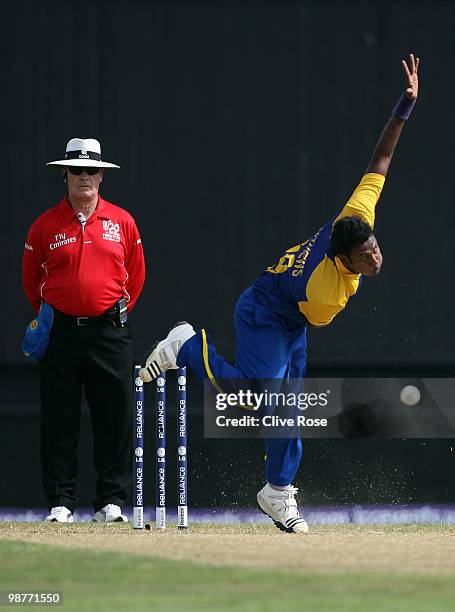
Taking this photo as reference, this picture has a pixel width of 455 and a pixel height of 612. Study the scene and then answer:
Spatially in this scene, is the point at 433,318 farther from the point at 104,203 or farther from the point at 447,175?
the point at 104,203

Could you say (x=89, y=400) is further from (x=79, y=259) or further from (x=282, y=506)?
(x=282, y=506)

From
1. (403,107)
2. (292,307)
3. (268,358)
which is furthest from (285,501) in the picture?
(403,107)

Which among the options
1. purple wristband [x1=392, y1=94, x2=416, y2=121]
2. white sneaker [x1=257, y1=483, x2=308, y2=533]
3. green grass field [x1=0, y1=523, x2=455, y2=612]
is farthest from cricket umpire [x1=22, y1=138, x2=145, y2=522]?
purple wristband [x1=392, y1=94, x2=416, y2=121]

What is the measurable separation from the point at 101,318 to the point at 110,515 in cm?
85

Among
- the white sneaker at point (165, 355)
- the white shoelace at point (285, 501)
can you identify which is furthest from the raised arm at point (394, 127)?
the white shoelace at point (285, 501)

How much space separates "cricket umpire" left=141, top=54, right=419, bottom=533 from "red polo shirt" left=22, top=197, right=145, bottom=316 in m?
0.36

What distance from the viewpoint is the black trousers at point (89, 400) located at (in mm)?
7023

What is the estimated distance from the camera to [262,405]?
6.61 metres

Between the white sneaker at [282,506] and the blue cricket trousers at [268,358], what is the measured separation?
4 centimetres

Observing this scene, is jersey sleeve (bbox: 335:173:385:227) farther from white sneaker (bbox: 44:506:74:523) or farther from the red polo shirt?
white sneaker (bbox: 44:506:74:523)

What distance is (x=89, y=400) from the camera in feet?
23.5

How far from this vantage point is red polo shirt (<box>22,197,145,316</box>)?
22.8 ft

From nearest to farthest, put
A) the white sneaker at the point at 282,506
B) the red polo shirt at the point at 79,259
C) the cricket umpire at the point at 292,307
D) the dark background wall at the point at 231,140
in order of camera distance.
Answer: the cricket umpire at the point at 292,307 < the white sneaker at the point at 282,506 < the red polo shirt at the point at 79,259 < the dark background wall at the point at 231,140

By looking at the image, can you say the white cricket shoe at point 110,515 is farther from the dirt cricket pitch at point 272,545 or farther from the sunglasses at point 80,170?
the sunglasses at point 80,170
